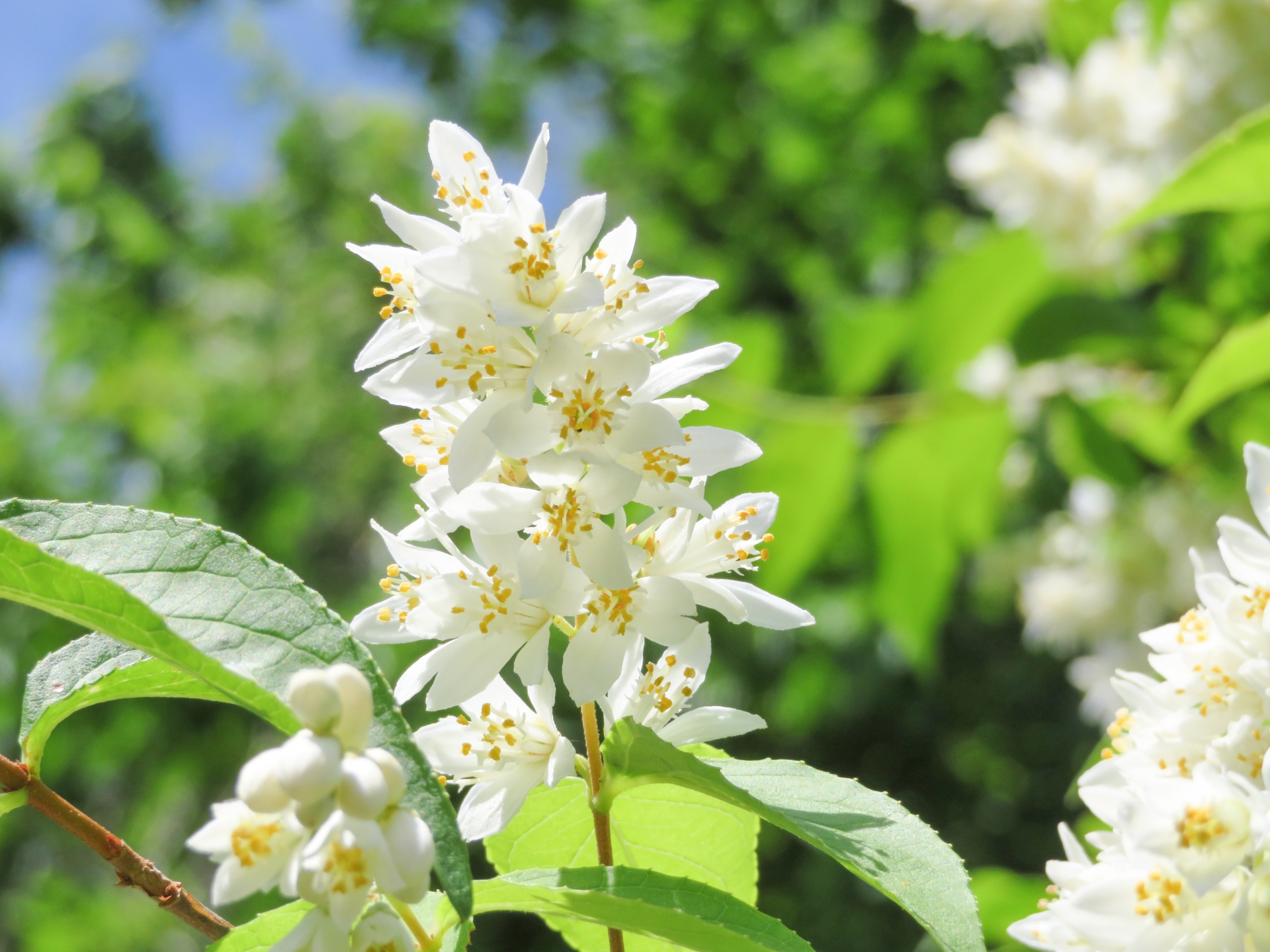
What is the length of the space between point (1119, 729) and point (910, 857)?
0.30m

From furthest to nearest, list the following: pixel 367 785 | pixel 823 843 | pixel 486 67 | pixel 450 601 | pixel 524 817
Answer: pixel 486 67, pixel 524 817, pixel 450 601, pixel 823 843, pixel 367 785

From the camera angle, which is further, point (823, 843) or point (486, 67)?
point (486, 67)

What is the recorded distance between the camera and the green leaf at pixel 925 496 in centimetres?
300

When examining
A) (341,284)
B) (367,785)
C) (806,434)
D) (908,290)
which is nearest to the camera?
(367,785)

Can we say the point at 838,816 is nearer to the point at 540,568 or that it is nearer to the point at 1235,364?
the point at 540,568

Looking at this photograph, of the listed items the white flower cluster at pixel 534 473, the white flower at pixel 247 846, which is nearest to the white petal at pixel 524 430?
the white flower cluster at pixel 534 473

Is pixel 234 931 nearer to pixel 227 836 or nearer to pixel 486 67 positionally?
pixel 227 836

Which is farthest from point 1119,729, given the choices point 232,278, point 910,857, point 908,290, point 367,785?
point 232,278

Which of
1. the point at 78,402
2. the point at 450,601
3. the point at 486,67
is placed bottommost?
the point at 450,601

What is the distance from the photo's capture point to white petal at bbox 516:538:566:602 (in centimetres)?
84

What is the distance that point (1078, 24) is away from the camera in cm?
285

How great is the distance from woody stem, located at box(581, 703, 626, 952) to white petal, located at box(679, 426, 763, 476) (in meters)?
0.20

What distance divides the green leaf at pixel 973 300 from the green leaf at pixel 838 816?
238 cm

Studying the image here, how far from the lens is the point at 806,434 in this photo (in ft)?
9.95
